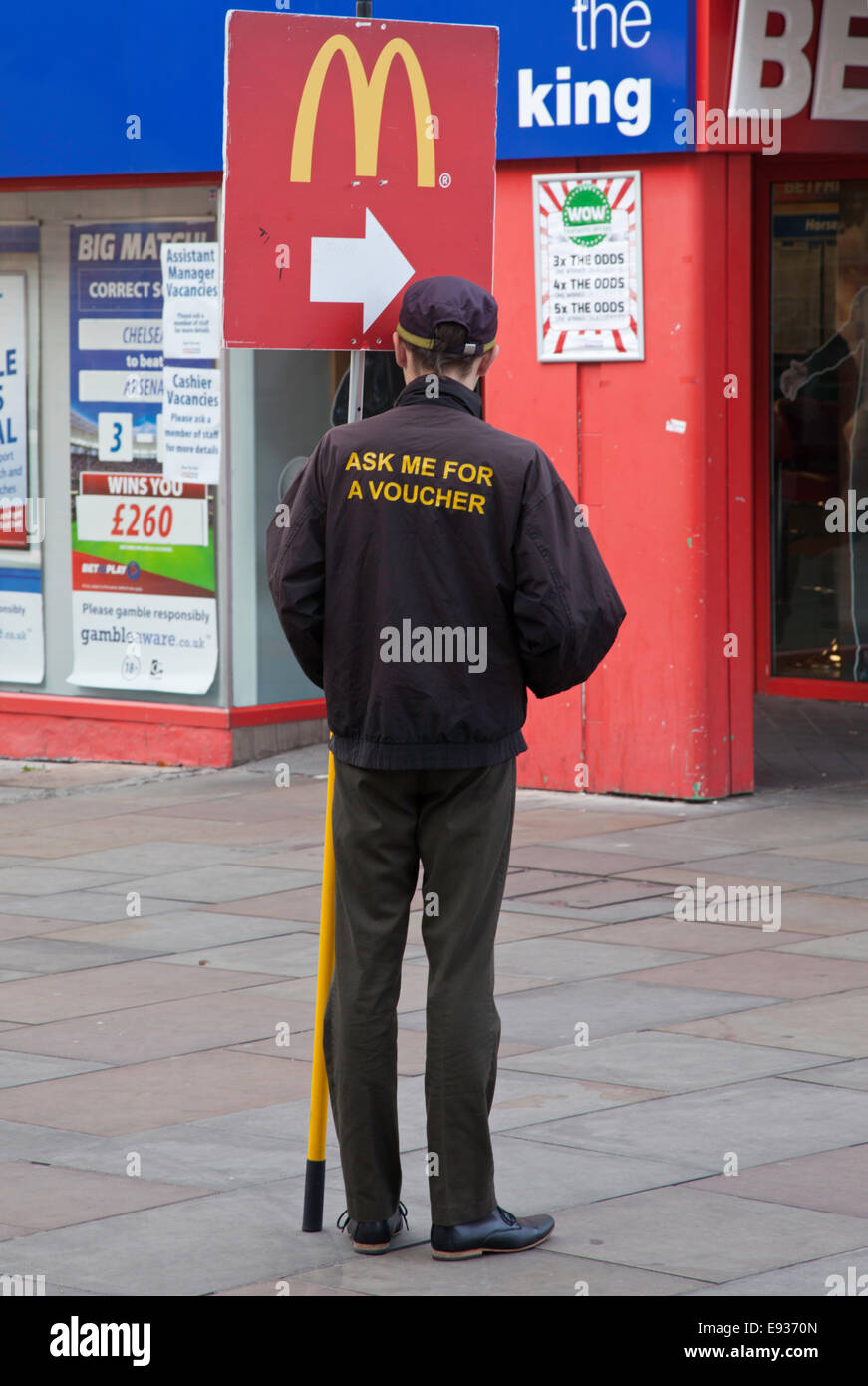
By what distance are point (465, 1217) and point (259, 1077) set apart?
150 cm

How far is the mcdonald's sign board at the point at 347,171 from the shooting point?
5035mm

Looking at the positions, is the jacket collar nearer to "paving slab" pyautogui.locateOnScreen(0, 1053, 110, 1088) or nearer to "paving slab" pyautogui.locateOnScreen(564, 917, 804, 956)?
"paving slab" pyautogui.locateOnScreen(0, 1053, 110, 1088)

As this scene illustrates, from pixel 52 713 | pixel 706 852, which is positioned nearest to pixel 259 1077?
pixel 706 852

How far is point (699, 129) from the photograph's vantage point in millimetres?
9844

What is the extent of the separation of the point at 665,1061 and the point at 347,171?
2514 millimetres

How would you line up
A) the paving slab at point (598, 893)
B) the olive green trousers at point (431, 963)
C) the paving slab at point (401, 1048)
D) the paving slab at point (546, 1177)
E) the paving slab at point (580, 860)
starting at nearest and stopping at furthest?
the olive green trousers at point (431, 963) < the paving slab at point (546, 1177) < the paving slab at point (401, 1048) < the paving slab at point (598, 893) < the paving slab at point (580, 860)

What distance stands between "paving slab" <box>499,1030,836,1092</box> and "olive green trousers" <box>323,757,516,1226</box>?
1322 millimetres

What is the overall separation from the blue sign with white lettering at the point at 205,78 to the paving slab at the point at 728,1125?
5369 mm

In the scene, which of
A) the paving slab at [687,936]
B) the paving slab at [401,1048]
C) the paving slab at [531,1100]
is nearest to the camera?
the paving slab at [531,1100]

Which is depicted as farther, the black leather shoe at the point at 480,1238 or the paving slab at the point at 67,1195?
the paving slab at the point at 67,1195

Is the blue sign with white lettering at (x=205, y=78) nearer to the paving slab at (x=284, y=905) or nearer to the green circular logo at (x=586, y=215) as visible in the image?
the green circular logo at (x=586, y=215)

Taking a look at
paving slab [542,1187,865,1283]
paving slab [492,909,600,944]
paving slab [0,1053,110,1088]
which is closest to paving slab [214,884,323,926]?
paving slab [492,909,600,944]

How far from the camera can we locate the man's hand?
44.4ft
